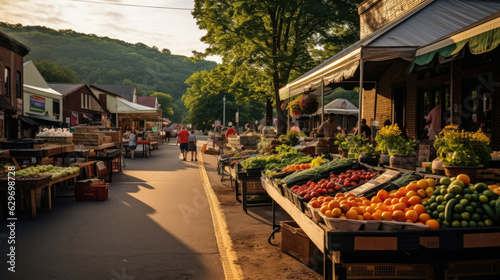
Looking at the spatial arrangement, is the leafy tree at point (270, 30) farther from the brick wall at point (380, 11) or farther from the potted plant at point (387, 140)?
the potted plant at point (387, 140)

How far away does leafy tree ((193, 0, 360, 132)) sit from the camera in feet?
80.3

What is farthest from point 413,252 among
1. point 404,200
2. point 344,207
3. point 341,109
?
point 341,109

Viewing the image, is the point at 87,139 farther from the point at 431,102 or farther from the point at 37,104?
the point at 37,104

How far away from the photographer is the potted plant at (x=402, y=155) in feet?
20.2

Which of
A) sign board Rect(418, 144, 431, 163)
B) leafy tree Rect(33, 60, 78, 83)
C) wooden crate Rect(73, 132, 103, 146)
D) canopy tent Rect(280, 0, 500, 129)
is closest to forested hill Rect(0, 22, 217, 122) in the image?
leafy tree Rect(33, 60, 78, 83)

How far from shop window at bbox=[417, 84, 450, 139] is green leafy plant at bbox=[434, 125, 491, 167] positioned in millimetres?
6534

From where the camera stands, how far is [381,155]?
21.8 feet

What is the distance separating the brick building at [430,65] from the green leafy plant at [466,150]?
1726 mm

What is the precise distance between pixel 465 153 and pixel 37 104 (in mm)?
37610

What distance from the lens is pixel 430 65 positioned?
1069cm

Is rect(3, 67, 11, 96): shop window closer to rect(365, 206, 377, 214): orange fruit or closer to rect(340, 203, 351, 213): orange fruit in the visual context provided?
rect(340, 203, 351, 213): orange fruit

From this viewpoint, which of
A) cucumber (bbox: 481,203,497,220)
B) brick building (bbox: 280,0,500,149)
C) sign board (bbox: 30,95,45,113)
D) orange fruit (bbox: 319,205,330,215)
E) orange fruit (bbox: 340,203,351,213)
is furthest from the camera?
sign board (bbox: 30,95,45,113)

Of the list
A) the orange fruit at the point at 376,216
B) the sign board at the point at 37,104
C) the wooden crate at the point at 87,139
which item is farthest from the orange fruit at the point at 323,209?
the sign board at the point at 37,104

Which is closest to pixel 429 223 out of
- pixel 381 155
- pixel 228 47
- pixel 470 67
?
pixel 381 155
